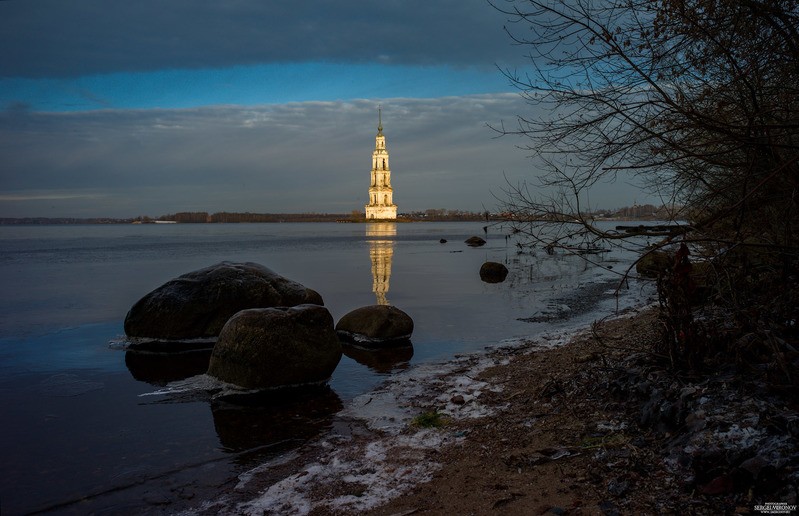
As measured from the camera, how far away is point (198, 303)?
1331 cm

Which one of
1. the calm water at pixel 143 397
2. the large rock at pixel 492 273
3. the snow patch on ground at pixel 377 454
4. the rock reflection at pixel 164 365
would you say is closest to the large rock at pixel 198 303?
the rock reflection at pixel 164 365

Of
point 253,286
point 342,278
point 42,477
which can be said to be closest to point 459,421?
point 42,477

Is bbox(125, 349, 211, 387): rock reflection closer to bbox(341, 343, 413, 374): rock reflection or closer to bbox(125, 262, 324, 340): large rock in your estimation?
bbox(125, 262, 324, 340): large rock

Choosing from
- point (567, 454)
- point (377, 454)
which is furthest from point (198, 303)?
point (567, 454)

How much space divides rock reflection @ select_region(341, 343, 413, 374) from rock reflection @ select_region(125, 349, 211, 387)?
3.32 m

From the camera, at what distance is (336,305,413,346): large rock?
500 inches

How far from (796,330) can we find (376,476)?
484 centimetres

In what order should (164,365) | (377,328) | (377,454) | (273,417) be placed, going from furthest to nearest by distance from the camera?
(377,328), (164,365), (273,417), (377,454)

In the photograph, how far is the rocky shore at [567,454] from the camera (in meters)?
3.93

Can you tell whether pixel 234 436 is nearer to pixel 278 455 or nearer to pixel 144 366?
pixel 278 455

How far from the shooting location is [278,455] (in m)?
6.60

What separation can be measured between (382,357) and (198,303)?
5198 mm

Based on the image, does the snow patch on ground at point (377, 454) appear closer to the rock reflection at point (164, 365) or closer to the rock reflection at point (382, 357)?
the rock reflection at point (382, 357)

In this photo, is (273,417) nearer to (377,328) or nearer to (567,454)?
(567,454)
